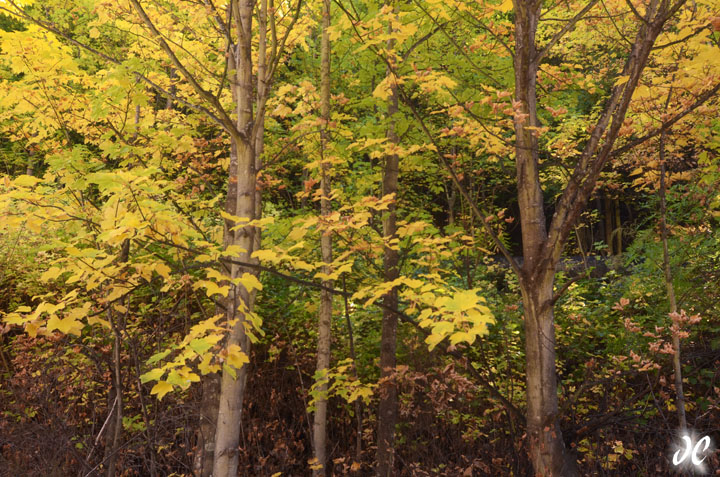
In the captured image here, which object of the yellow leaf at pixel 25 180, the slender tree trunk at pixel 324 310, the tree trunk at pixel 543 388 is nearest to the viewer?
the yellow leaf at pixel 25 180

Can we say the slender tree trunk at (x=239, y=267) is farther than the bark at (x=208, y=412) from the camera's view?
No

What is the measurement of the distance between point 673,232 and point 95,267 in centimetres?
604

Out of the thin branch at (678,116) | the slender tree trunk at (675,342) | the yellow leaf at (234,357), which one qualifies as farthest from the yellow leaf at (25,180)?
the slender tree trunk at (675,342)

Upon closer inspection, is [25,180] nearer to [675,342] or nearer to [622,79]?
[622,79]

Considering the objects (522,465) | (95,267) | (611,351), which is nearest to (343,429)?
(522,465)

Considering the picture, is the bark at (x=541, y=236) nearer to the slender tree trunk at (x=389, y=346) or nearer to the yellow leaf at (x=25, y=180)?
the slender tree trunk at (x=389, y=346)

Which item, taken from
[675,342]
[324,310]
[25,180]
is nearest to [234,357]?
[25,180]

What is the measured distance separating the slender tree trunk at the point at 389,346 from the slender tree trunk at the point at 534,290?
2.20 meters

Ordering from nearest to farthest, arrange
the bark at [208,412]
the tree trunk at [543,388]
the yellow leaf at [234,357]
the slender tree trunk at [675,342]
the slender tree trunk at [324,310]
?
the yellow leaf at [234,357], the tree trunk at [543,388], the slender tree trunk at [675,342], the bark at [208,412], the slender tree trunk at [324,310]

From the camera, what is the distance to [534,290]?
346 cm

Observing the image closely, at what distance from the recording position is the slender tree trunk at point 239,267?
3.21 metres

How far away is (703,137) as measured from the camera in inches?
180

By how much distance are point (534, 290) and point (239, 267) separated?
1991 millimetres

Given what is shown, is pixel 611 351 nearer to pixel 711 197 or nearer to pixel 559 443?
pixel 711 197
